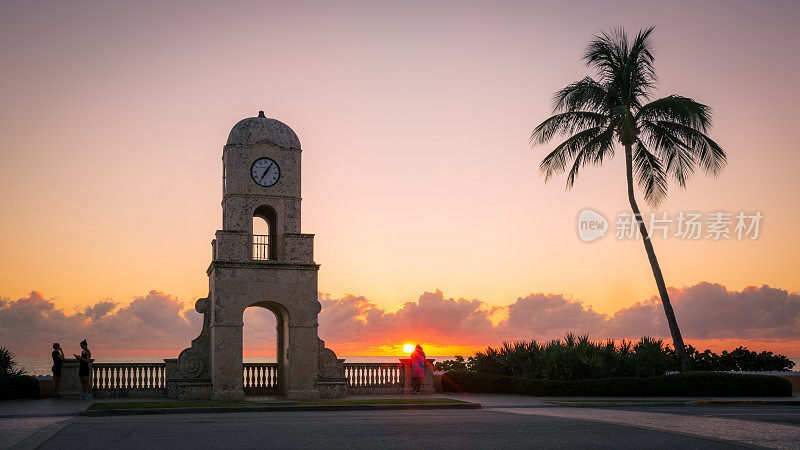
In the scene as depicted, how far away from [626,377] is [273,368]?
13.0 metres

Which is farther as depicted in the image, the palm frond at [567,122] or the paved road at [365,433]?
the palm frond at [567,122]

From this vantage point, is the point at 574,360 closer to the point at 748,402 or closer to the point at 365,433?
the point at 748,402

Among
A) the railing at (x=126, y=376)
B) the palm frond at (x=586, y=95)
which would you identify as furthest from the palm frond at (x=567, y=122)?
the railing at (x=126, y=376)

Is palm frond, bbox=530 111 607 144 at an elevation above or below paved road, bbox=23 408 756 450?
above

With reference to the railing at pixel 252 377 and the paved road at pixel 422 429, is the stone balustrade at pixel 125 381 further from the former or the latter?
the paved road at pixel 422 429

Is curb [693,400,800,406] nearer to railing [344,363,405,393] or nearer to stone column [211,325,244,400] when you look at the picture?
railing [344,363,405,393]

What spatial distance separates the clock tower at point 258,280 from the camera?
27.1 m

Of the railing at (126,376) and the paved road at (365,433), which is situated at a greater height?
the railing at (126,376)

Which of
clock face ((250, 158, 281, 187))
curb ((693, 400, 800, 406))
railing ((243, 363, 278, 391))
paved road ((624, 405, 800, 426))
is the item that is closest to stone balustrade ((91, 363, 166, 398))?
railing ((243, 363, 278, 391))

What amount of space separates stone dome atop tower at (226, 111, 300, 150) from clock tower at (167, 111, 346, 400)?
4 centimetres

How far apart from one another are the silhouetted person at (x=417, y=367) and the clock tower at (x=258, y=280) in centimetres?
267

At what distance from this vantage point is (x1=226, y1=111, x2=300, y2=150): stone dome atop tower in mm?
28436

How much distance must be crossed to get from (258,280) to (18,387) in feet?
28.5

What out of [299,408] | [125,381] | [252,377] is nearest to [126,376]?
[125,381]
